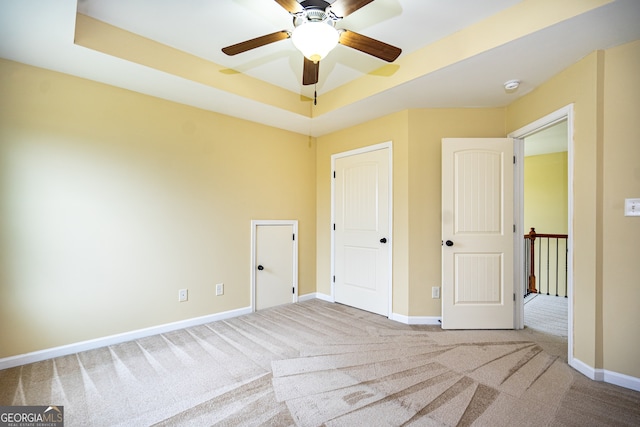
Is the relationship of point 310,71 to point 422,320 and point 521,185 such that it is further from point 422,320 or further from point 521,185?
point 422,320

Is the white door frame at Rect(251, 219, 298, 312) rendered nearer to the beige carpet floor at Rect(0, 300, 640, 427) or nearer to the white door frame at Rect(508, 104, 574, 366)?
the beige carpet floor at Rect(0, 300, 640, 427)

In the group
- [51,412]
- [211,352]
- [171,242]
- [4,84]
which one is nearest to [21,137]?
[4,84]

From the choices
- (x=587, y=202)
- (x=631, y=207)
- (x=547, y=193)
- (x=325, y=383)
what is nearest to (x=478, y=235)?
(x=587, y=202)

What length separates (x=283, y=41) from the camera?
2.53 metres

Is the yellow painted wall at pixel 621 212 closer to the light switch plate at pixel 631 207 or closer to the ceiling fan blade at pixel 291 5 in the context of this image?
the light switch plate at pixel 631 207

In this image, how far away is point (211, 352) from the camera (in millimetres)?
2551

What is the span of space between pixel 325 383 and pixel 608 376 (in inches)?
80.2

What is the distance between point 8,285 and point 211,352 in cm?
164

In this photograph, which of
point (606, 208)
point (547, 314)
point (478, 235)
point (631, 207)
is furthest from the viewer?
point (547, 314)

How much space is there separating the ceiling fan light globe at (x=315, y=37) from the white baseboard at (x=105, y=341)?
9.53 ft

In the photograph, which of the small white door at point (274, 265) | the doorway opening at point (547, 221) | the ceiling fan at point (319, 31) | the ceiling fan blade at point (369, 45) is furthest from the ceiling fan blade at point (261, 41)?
the doorway opening at point (547, 221)

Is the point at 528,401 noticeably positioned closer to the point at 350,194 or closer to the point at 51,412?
the point at 350,194

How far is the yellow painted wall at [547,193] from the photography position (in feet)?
18.3

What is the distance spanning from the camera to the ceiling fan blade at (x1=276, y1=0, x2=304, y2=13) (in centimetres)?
160
